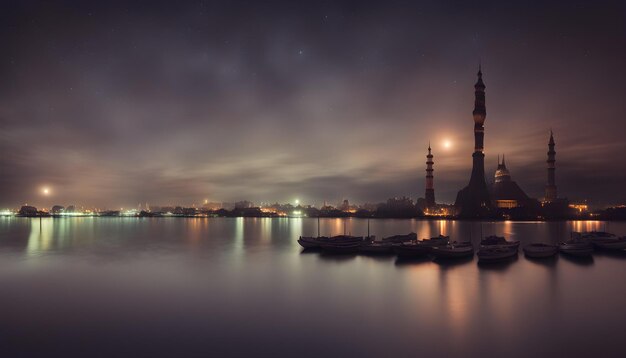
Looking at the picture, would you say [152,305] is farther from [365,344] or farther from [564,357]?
[564,357]

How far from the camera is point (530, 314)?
20156 millimetres

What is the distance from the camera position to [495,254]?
36.0 m

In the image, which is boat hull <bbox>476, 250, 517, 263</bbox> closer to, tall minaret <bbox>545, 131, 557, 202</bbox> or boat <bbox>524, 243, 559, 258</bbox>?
boat <bbox>524, 243, 559, 258</bbox>

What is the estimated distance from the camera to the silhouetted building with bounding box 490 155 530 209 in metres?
171

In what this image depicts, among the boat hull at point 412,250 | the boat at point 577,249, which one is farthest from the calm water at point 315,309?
the boat at point 577,249

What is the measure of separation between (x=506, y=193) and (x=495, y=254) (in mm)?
157901

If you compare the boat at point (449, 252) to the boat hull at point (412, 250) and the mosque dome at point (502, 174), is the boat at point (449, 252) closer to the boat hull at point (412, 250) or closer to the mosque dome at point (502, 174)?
the boat hull at point (412, 250)

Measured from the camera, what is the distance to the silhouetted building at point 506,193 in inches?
6732

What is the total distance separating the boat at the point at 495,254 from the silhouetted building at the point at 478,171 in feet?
399

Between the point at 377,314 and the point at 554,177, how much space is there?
184856 mm

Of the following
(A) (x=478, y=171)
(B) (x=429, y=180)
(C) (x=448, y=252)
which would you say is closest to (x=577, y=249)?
(C) (x=448, y=252)

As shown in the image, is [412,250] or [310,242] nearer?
[412,250]

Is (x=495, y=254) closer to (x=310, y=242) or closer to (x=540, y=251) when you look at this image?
(x=540, y=251)

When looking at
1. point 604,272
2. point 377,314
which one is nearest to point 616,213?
point 604,272
